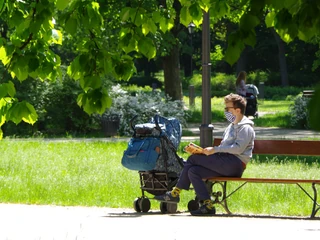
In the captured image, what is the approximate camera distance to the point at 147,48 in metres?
7.61

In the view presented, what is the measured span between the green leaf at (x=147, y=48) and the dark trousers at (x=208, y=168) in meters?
3.61

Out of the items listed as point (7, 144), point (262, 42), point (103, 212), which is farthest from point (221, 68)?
point (103, 212)

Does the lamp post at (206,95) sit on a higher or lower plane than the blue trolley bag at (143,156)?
higher

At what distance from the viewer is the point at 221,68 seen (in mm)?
79000

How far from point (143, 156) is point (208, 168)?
2.90ft

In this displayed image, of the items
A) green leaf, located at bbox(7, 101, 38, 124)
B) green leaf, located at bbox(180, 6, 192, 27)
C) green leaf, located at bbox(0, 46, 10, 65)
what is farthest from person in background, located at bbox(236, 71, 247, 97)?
green leaf, located at bbox(7, 101, 38, 124)

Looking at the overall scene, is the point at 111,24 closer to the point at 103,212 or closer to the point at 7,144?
the point at 7,144

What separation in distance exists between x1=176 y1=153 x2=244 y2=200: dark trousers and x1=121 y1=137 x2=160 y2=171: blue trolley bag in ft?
1.76

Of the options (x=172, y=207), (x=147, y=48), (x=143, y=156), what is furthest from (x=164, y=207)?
(x=147, y=48)

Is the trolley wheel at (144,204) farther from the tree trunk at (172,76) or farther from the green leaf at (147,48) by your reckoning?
the tree trunk at (172,76)

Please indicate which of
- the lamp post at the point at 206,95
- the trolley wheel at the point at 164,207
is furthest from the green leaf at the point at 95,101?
the lamp post at the point at 206,95

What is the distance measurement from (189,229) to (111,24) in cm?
2268

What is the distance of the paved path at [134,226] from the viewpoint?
354 inches

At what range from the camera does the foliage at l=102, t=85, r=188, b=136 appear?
2733cm
